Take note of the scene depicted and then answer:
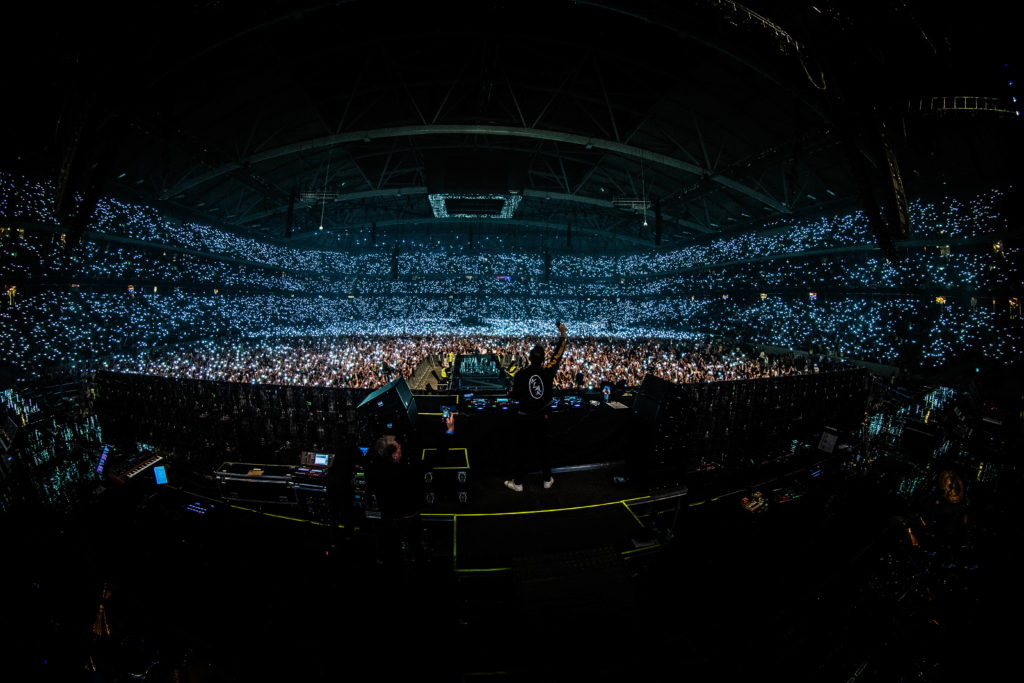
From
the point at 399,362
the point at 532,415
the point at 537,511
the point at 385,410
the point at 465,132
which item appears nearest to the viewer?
the point at 537,511

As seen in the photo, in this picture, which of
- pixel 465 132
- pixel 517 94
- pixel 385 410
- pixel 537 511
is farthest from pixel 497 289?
pixel 537 511

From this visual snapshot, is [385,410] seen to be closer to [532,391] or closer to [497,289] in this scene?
[532,391]

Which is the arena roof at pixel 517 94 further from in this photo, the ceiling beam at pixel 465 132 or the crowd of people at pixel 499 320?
the crowd of people at pixel 499 320

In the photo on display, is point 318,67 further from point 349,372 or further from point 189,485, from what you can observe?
point 189,485

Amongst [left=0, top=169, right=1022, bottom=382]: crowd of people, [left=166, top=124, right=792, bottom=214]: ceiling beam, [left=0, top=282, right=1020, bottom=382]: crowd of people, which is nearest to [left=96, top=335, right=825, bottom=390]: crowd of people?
[left=0, top=282, right=1020, bottom=382]: crowd of people

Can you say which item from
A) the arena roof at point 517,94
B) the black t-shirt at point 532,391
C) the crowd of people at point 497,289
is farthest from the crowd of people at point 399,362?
the arena roof at point 517,94

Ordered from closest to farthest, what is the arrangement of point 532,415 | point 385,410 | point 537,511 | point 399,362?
1. point 537,511
2. point 385,410
3. point 532,415
4. point 399,362

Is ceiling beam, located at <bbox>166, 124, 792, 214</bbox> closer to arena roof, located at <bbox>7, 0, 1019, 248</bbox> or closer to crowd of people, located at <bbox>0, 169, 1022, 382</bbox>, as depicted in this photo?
arena roof, located at <bbox>7, 0, 1019, 248</bbox>
